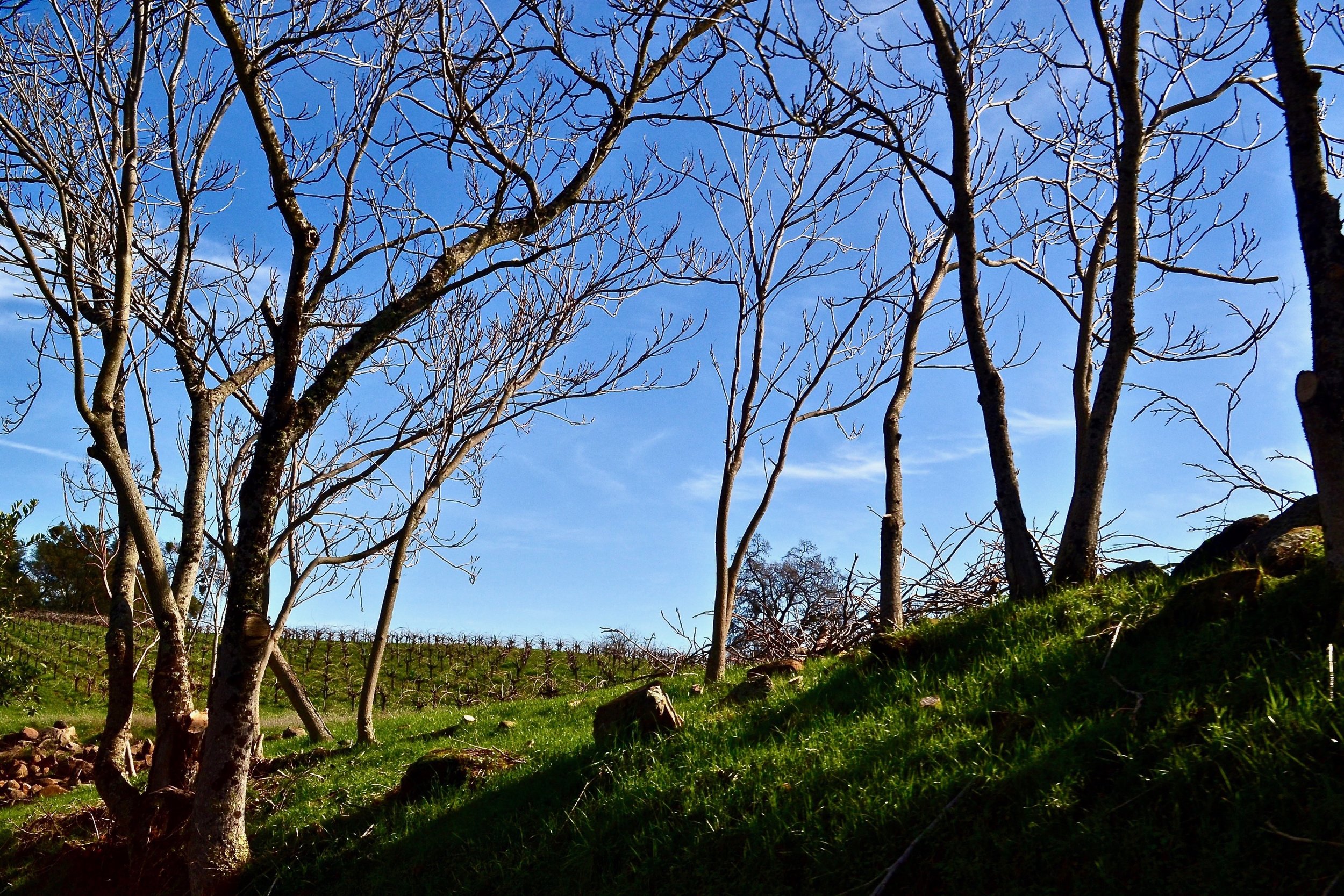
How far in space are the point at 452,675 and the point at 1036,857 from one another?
23086 millimetres

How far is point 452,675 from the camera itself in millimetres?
24516

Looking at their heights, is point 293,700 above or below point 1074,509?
below

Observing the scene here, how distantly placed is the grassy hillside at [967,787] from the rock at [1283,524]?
805 millimetres

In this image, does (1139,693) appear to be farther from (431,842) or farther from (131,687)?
(131,687)

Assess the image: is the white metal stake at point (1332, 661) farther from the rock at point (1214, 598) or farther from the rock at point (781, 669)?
the rock at point (781, 669)

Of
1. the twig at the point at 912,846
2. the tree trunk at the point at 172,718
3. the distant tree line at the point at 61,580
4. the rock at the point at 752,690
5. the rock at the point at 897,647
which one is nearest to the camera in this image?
the twig at the point at 912,846

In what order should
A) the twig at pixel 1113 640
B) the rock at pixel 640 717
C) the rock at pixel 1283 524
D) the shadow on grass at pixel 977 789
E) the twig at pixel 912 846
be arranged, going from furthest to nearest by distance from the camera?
the rock at pixel 640 717 → the rock at pixel 1283 524 → the twig at pixel 1113 640 → the twig at pixel 912 846 → the shadow on grass at pixel 977 789

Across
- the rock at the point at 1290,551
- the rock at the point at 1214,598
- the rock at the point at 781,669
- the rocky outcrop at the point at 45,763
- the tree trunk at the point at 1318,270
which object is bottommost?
the rocky outcrop at the point at 45,763

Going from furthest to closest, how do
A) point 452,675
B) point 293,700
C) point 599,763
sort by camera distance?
point 452,675 → point 293,700 → point 599,763

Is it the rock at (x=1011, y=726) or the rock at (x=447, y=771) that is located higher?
the rock at (x=1011, y=726)

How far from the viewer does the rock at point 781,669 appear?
675 cm

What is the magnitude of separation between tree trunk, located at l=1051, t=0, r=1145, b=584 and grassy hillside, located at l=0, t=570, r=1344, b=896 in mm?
530

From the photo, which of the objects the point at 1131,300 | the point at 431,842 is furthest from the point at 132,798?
the point at 1131,300

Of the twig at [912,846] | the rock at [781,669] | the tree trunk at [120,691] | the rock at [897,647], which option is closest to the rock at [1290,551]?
the rock at [897,647]
